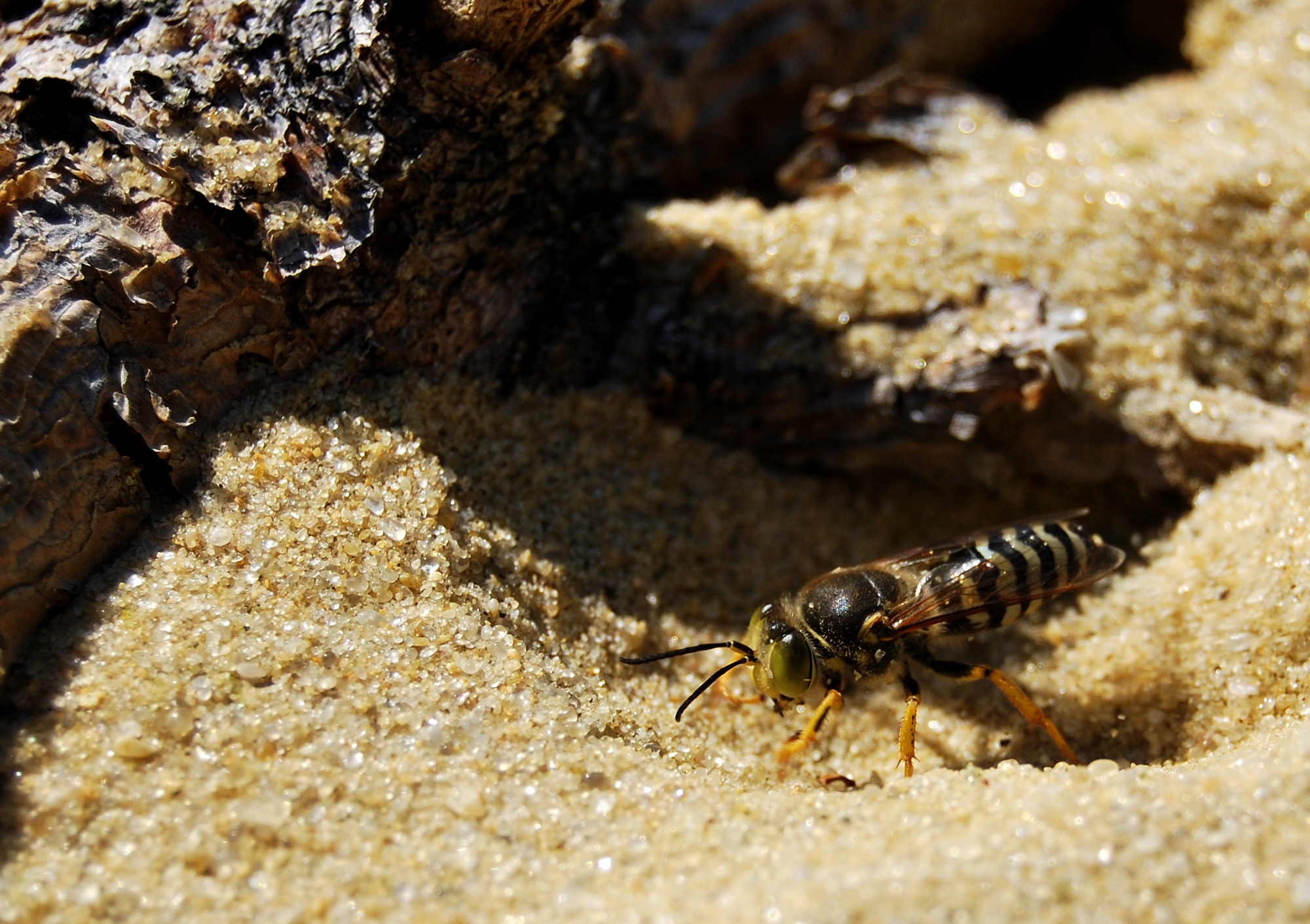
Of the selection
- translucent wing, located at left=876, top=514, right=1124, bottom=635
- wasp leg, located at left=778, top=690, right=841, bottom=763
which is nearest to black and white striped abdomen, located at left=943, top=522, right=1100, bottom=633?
translucent wing, located at left=876, top=514, right=1124, bottom=635

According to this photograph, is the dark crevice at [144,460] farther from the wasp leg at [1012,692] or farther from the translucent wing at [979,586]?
the wasp leg at [1012,692]

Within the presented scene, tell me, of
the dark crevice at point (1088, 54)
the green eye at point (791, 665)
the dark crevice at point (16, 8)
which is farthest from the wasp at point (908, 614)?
the dark crevice at point (1088, 54)

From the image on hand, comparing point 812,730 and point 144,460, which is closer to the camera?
point 144,460

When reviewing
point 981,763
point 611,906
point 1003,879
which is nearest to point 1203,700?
point 981,763

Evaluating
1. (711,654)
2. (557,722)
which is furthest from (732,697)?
(557,722)

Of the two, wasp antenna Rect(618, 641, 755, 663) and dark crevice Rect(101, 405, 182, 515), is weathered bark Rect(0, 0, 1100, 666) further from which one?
wasp antenna Rect(618, 641, 755, 663)

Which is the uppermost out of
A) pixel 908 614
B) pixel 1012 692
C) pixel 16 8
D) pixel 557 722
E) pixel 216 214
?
pixel 16 8

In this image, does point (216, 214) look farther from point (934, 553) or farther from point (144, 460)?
point (934, 553)
